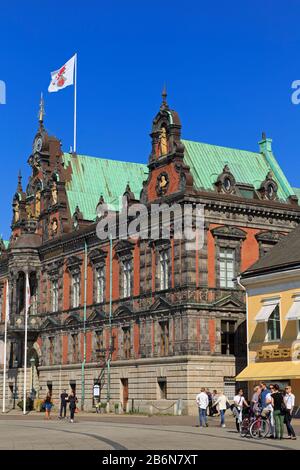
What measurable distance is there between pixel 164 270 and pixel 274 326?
10575 mm

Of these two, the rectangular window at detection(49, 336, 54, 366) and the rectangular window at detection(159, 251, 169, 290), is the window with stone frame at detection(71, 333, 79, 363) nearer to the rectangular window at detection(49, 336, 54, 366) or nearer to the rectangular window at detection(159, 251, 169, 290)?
the rectangular window at detection(49, 336, 54, 366)

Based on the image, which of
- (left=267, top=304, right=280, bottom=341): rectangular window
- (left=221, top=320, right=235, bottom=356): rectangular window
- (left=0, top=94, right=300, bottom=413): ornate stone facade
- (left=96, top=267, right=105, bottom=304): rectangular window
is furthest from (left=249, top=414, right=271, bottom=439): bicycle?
(left=96, top=267, right=105, bottom=304): rectangular window

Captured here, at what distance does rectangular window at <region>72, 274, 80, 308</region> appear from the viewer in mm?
68375

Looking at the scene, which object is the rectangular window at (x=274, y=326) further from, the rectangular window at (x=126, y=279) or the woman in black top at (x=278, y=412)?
the woman in black top at (x=278, y=412)

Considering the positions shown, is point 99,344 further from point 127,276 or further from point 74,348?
point 127,276

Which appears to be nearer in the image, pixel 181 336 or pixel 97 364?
pixel 181 336

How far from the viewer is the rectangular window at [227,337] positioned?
5575 cm

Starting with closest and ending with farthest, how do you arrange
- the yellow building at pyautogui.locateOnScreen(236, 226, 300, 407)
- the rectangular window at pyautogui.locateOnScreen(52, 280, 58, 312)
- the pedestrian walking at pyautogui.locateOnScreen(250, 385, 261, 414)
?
the pedestrian walking at pyautogui.locateOnScreen(250, 385, 261, 414) → the yellow building at pyautogui.locateOnScreen(236, 226, 300, 407) → the rectangular window at pyautogui.locateOnScreen(52, 280, 58, 312)

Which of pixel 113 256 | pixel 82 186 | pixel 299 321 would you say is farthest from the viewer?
pixel 82 186

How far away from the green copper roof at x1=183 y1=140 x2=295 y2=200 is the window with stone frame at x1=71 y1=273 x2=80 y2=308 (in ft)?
47.4

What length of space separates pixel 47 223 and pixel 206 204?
74.6 feet

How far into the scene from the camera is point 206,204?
5588 centimetres

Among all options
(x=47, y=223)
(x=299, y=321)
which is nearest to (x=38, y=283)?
(x=47, y=223)
